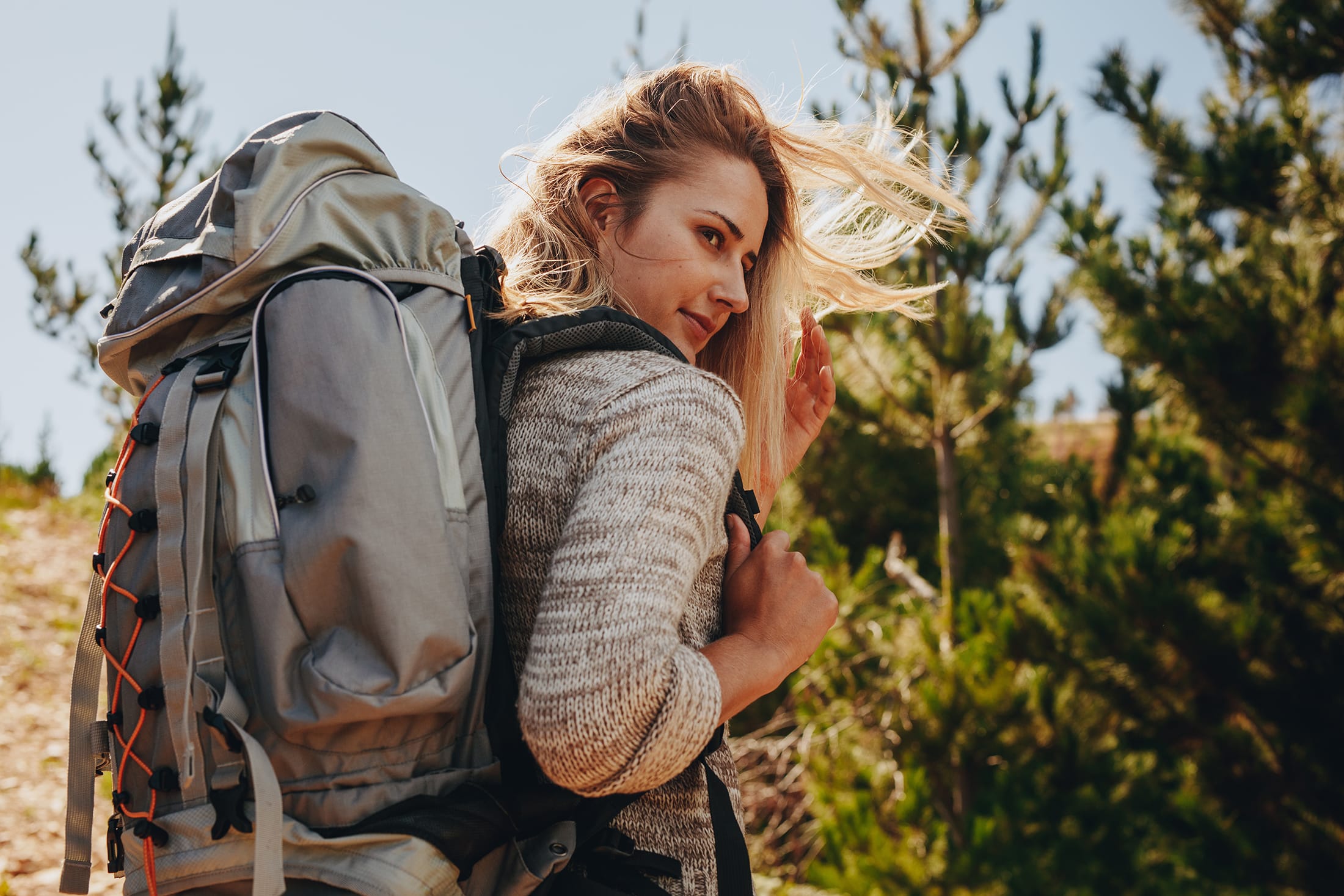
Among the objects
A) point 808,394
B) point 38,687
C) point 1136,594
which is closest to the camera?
point 808,394

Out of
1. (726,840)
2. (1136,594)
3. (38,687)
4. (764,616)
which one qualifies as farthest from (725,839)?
(38,687)

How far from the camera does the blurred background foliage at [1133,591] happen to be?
365 centimetres

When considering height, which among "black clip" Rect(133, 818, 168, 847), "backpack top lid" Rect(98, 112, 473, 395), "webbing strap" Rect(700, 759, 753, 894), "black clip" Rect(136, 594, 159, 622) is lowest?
"webbing strap" Rect(700, 759, 753, 894)

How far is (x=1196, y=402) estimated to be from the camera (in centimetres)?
396

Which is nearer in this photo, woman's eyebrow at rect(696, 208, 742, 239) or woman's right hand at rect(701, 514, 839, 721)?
woman's right hand at rect(701, 514, 839, 721)

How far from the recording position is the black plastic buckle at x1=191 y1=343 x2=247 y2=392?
95 centimetres

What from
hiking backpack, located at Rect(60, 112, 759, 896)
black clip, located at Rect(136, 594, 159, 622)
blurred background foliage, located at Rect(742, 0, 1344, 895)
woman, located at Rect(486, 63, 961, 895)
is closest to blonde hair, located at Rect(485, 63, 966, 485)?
woman, located at Rect(486, 63, 961, 895)

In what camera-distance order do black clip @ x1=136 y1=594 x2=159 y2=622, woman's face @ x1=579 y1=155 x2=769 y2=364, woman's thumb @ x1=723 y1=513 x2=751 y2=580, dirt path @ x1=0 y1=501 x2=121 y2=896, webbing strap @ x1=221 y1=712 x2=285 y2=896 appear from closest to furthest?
webbing strap @ x1=221 y1=712 x2=285 y2=896
black clip @ x1=136 y1=594 x2=159 y2=622
woman's thumb @ x1=723 y1=513 x2=751 y2=580
woman's face @ x1=579 y1=155 x2=769 y2=364
dirt path @ x1=0 y1=501 x2=121 y2=896

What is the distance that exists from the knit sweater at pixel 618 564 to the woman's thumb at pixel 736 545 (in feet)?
0.40

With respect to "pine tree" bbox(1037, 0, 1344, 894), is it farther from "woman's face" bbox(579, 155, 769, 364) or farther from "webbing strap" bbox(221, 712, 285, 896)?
"webbing strap" bbox(221, 712, 285, 896)

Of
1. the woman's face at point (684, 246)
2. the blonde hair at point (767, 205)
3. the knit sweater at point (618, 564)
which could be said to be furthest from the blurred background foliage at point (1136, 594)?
the knit sweater at point (618, 564)

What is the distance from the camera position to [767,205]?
5.37 ft

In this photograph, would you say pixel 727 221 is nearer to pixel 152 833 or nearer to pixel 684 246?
pixel 684 246

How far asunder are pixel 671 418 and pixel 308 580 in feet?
1.24
